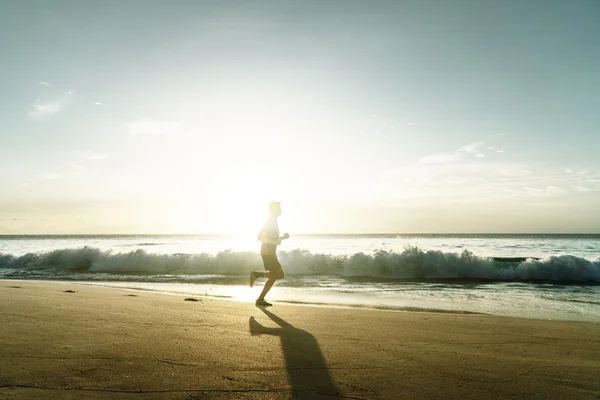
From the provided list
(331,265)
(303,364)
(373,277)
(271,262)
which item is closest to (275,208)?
(271,262)

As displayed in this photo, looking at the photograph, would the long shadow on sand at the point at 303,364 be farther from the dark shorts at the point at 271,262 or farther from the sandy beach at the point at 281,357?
the dark shorts at the point at 271,262

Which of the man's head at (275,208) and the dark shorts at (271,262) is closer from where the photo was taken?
the man's head at (275,208)

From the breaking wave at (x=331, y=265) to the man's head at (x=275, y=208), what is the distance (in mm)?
10574

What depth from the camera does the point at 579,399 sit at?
10.9 ft

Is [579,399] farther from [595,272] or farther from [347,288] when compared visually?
[595,272]

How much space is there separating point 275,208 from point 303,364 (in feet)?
16.3

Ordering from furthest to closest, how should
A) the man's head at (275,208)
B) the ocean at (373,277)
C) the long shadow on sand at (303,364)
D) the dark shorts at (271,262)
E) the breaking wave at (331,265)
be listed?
the breaking wave at (331,265), the ocean at (373,277), the dark shorts at (271,262), the man's head at (275,208), the long shadow on sand at (303,364)

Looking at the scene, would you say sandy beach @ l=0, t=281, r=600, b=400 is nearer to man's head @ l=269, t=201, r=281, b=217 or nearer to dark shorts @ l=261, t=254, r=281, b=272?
dark shorts @ l=261, t=254, r=281, b=272

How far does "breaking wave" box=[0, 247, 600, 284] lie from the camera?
1834 cm

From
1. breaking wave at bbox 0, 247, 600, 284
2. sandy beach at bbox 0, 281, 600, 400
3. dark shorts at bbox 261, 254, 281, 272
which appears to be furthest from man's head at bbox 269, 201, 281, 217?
breaking wave at bbox 0, 247, 600, 284

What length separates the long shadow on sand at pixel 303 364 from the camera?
328 cm

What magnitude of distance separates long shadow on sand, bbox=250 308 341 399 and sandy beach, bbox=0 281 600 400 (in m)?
0.01

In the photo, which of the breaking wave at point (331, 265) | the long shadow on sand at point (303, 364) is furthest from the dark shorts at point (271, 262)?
the breaking wave at point (331, 265)

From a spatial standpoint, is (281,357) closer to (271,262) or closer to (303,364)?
(303,364)
